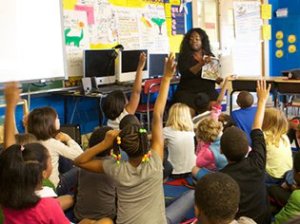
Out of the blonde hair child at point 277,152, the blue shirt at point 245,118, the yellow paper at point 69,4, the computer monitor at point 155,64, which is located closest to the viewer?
the blonde hair child at point 277,152

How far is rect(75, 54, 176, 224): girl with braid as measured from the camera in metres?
1.84

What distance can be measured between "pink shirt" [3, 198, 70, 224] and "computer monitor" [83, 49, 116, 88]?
11.1 ft

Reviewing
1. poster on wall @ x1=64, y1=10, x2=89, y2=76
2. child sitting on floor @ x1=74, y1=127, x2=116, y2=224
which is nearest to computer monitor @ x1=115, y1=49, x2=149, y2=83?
poster on wall @ x1=64, y1=10, x2=89, y2=76

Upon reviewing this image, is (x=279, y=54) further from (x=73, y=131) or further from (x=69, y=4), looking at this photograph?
(x=73, y=131)

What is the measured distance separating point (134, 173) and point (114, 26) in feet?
13.2

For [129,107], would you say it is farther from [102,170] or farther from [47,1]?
[47,1]

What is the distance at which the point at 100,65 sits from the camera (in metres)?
5.10

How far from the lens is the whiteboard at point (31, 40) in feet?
13.3

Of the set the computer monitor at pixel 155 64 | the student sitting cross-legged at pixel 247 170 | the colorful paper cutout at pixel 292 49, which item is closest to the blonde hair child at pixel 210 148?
the student sitting cross-legged at pixel 247 170

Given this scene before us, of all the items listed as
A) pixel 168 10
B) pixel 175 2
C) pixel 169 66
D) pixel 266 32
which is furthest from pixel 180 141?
pixel 266 32

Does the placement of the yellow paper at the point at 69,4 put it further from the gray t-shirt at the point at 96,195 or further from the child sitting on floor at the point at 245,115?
the gray t-shirt at the point at 96,195

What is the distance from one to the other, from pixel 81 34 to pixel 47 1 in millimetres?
825

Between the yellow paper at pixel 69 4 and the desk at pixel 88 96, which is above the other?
the yellow paper at pixel 69 4

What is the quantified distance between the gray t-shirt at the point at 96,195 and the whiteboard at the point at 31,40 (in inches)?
87.0
